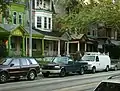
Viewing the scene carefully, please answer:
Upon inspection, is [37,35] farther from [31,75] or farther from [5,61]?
[5,61]

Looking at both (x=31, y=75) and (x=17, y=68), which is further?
(x=31, y=75)

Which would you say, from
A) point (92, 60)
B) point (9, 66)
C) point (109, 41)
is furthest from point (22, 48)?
point (109, 41)

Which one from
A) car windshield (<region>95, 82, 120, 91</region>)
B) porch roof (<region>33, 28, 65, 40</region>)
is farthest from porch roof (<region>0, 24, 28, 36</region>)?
car windshield (<region>95, 82, 120, 91</region>)

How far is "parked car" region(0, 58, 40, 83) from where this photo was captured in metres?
21.2

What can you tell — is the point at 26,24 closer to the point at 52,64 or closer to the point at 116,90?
the point at 52,64

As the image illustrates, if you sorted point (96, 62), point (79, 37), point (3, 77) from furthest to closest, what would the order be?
point (79, 37) → point (96, 62) → point (3, 77)

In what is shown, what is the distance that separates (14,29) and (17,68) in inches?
655

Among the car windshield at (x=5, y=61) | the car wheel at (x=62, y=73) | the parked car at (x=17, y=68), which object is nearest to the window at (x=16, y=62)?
the parked car at (x=17, y=68)

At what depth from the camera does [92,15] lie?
27172 mm

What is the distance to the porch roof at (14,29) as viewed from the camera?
125 feet

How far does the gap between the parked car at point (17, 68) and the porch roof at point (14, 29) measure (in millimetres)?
14054

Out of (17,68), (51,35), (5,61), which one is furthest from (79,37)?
(5,61)

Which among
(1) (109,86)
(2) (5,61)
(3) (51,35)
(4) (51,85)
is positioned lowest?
(4) (51,85)

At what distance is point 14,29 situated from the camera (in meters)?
38.4
